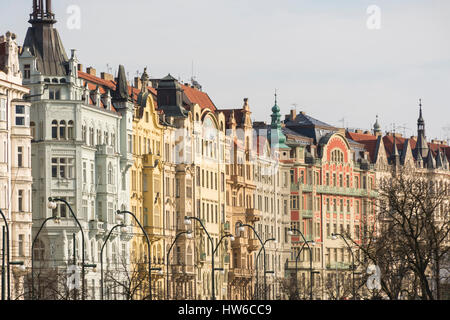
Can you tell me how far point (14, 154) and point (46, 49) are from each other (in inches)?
471

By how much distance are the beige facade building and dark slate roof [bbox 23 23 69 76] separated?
686 centimetres

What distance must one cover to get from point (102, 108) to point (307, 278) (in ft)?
194

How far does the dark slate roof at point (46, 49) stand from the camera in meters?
116

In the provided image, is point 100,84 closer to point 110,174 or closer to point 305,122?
point 110,174

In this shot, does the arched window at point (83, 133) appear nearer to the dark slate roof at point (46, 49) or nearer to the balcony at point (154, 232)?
the dark slate roof at point (46, 49)

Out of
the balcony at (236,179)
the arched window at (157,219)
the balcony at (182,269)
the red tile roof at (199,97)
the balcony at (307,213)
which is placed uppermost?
the red tile roof at (199,97)

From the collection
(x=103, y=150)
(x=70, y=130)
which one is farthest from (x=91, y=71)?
(x=70, y=130)

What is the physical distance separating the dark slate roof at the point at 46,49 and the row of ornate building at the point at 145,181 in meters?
0.10

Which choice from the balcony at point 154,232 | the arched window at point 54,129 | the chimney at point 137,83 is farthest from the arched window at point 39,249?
the chimney at point 137,83

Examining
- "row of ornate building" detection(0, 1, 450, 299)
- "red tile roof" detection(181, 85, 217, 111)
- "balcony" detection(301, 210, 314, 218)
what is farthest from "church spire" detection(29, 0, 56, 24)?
"balcony" detection(301, 210, 314, 218)

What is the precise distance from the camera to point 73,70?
4552 inches

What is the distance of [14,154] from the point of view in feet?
352
